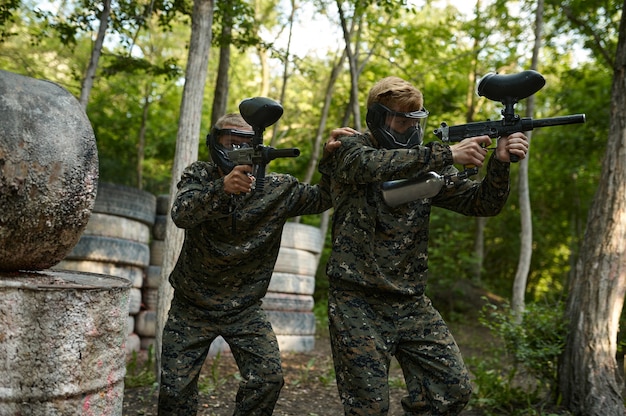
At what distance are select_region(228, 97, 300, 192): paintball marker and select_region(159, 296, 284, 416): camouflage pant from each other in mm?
803

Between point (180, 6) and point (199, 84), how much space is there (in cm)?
235

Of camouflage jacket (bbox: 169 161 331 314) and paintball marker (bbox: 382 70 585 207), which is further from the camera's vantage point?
camouflage jacket (bbox: 169 161 331 314)

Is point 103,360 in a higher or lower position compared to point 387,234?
lower

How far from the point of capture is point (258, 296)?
3543mm

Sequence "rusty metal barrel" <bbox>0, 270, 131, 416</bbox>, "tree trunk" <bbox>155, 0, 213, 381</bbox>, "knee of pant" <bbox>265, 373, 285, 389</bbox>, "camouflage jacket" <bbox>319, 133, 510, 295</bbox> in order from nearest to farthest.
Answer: "rusty metal barrel" <bbox>0, 270, 131, 416</bbox> < "camouflage jacket" <bbox>319, 133, 510, 295</bbox> < "knee of pant" <bbox>265, 373, 285, 389</bbox> < "tree trunk" <bbox>155, 0, 213, 381</bbox>

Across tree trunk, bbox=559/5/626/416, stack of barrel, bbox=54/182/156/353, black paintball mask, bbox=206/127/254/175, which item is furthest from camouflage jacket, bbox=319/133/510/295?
stack of barrel, bbox=54/182/156/353

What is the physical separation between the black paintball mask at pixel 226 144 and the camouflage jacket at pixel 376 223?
1.83ft

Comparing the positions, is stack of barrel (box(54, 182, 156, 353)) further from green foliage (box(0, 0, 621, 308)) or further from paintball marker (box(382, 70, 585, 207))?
paintball marker (box(382, 70, 585, 207))

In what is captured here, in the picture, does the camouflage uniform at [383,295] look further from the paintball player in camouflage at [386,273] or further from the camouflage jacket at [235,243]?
the camouflage jacket at [235,243]

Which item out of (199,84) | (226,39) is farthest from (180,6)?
(199,84)

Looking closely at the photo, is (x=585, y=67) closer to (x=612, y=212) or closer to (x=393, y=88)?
(x=612, y=212)

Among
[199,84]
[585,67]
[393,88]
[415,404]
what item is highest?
[585,67]

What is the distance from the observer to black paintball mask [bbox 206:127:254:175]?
343 centimetres

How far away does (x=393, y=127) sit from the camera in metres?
3.06
